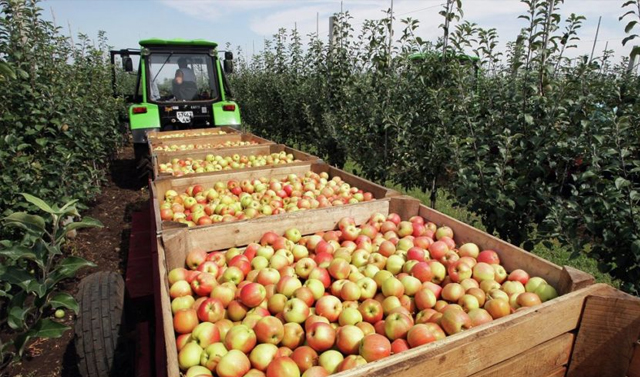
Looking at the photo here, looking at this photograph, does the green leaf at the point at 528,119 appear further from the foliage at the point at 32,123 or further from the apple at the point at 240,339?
the foliage at the point at 32,123

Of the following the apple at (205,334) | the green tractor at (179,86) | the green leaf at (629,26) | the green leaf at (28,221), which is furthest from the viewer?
the green tractor at (179,86)

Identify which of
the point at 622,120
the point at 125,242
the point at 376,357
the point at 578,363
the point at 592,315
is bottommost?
the point at 125,242

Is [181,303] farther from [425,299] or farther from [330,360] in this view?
[425,299]

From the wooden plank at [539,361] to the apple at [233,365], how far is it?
0.94m

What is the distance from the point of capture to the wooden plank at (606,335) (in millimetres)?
1521

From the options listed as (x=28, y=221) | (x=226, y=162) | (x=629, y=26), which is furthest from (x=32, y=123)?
(x=629, y=26)

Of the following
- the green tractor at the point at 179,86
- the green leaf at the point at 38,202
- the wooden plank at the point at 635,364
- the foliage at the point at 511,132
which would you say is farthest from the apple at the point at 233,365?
the green tractor at the point at 179,86

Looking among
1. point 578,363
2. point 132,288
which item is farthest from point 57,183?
point 578,363

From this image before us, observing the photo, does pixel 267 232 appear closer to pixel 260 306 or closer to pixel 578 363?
pixel 260 306

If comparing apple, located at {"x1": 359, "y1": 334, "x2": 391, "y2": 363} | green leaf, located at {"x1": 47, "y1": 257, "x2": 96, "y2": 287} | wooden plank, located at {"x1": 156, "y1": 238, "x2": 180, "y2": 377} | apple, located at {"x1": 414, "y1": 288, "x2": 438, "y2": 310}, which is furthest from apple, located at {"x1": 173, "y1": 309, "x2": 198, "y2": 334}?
apple, located at {"x1": 414, "y1": 288, "x2": 438, "y2": 310}

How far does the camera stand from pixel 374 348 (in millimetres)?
1577

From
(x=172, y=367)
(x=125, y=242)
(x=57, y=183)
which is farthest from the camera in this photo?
(x=125, y=242)

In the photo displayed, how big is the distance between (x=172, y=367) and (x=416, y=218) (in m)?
2.00

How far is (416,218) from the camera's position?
113 inches
